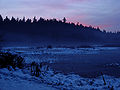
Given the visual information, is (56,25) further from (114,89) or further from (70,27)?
(114,89)

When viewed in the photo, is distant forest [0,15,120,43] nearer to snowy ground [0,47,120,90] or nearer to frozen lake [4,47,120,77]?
frozen lake [4,47,120,77]

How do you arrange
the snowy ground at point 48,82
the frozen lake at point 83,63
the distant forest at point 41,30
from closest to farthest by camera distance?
1. the snowy ground at point 48,82
2. the frozen lake at point 83,63
3. the distant forest at point 41,30

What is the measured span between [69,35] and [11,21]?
1349 inches

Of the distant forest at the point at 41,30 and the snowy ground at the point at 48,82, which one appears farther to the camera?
the distant forest at the point at 41,30

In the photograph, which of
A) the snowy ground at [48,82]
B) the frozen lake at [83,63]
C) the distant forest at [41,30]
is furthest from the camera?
the distant forest at [41,30]

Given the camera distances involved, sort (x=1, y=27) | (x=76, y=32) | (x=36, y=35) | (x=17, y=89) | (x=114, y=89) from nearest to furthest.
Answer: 1. (x=17, y=89)
2. (x=114, y=89)
3. (x=1, y=27)
4. (x=36, y=35)
5. (x=76, y=32)

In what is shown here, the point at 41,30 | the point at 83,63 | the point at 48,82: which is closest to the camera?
the point at 48,82

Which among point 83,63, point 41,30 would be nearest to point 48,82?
point 83,63

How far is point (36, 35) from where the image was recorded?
92.3m

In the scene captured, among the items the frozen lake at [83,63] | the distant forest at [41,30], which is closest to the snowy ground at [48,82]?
the frozen lake at [83,63]

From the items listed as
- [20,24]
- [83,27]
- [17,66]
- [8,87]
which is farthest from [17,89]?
[83,27]

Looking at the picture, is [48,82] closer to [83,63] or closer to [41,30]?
[83,63]

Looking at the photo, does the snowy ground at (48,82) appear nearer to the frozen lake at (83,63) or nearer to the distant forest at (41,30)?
the frozen lake at (83,63)

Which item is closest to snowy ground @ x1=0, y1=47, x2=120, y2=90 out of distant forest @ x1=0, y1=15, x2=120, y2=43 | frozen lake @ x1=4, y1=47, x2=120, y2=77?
frozen lake @ x1=4, y1=47, x2=120, y2=77
